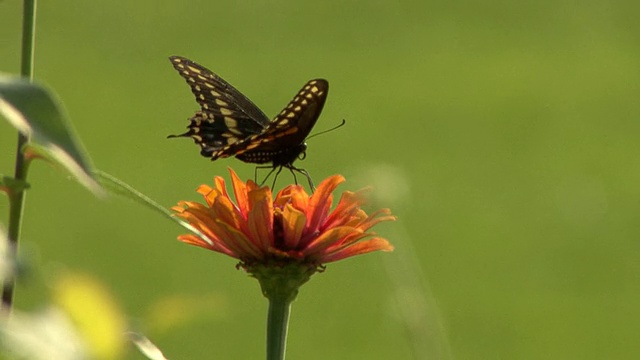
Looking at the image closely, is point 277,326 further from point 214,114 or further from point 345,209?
point 214,114

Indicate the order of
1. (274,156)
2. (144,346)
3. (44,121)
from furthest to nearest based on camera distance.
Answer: (274,156), (144,346), (44,121)

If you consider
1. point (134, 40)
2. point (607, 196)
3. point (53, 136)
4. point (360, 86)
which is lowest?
point (53, 136)

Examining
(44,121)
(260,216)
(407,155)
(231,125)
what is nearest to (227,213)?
(260,216)

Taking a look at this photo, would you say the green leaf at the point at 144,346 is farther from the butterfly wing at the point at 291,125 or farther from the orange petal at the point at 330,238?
the butterfly wing at the point at 291,125

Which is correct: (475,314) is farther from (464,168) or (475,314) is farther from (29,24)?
(29,24)

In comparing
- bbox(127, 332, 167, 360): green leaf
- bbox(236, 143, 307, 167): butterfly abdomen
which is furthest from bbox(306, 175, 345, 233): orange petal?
bbox(236, 143, 307, 167): butterfly abdomen

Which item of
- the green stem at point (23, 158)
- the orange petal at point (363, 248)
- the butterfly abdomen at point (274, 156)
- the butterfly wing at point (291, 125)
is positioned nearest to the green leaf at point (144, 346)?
the green stem at point (23, 158)

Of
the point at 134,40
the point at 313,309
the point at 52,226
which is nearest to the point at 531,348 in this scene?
the point at 313,309
